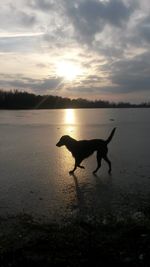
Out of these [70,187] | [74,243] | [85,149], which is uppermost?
[85,149]

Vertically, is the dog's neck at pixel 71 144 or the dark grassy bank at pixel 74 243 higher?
the dog's neck at pixel 71 144

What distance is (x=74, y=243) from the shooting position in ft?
16.4

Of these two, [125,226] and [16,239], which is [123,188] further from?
[16,239]

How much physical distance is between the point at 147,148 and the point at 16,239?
10636 millimetres

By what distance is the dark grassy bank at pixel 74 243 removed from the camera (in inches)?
175

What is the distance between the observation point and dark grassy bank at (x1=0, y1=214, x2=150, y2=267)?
4.45m

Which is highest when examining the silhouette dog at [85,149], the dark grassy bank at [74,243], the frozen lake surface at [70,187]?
the silhouette dog at [85,149]

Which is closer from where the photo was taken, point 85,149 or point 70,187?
point 70,187

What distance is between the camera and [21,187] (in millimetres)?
8484

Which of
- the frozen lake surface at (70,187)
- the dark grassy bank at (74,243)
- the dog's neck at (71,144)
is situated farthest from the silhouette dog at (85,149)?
the dark grassy bank at (74,243)

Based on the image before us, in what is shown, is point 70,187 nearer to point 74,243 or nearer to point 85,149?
point 85,149

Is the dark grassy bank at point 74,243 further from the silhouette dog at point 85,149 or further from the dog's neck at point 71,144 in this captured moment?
the dog's neck at point 71,144

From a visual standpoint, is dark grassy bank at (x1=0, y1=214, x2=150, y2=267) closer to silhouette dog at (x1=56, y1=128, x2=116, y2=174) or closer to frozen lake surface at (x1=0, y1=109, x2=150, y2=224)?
frozen lake surface at (x1=0, y1=109, x2=150, y2=224)

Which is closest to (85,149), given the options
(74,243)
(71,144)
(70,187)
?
(71,144)
